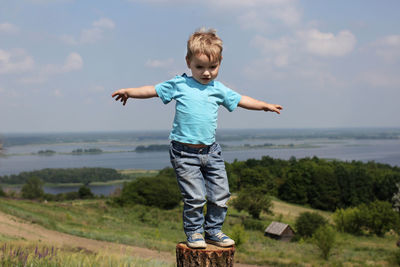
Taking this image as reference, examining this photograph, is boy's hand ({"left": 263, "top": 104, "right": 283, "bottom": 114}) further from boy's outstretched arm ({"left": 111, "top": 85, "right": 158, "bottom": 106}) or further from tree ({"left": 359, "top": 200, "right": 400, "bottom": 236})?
tree ({"left": 359, "top": 200, "right": 400, "bottom": 236})

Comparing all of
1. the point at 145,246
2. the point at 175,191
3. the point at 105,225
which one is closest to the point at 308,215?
the point at 175,191

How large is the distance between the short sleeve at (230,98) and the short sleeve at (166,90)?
66cm

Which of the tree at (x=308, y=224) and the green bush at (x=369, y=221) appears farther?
the green bush at (x=369, y=221)

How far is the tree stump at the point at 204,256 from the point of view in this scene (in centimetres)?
470

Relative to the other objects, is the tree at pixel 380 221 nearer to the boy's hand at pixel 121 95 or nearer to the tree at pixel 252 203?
the tree at pixel 252 203

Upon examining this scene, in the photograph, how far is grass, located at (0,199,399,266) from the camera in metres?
22.6

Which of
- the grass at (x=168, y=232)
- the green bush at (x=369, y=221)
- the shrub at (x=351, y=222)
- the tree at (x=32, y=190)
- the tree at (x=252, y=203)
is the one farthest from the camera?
the tree at (x=32, y=190)

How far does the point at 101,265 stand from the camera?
6574 millimetres

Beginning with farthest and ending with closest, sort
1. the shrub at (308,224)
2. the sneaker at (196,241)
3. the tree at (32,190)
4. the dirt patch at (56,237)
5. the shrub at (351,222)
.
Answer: the tree at (32,190) < the shrub at (351,222) < the shrub at (308,224) < the dirt patch at (56,237) < the sneaker at (196,241)

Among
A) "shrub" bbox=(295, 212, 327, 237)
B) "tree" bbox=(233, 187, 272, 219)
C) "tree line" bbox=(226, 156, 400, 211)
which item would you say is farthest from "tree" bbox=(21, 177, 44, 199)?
"shrub" bbox=(295, 212, 327, 237)

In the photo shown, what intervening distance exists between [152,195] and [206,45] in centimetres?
5715

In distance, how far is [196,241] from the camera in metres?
4.68

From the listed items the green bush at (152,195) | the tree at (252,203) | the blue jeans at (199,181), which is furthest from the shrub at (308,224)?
the blue jeans at (199,181)

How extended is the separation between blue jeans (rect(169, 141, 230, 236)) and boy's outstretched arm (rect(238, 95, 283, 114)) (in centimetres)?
72
